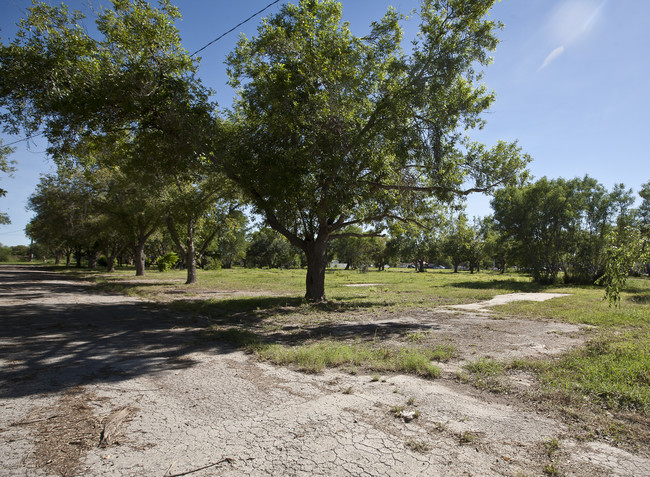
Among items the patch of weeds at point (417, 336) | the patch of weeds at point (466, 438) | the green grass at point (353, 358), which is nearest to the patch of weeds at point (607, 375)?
the green grass at point (353, 358)

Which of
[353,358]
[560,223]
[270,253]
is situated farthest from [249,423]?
[270,253]

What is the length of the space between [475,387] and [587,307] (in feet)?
35.4

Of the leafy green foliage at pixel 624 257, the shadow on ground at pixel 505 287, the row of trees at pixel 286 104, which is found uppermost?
the row of trees at pixel 286 104

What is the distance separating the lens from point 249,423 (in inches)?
132

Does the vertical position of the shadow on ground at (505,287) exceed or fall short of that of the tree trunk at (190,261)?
it falls short

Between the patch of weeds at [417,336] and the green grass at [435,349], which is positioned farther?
the patch of weeds at [417,336]

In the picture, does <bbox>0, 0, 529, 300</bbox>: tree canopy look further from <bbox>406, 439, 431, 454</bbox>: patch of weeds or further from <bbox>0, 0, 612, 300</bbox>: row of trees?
<bbox>406, 439, 431, 454</bbox>: patch of weeds

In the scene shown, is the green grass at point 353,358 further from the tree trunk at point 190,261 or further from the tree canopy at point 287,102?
the tree trunk at point 190,261

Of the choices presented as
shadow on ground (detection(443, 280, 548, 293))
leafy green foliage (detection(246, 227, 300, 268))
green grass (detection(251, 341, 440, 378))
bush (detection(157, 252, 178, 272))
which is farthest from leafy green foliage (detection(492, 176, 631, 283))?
leafy green foliage (detection(246, 227, 300, 268))

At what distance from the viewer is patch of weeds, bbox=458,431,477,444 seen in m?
3.03

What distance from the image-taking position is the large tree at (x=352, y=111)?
10.7 meters

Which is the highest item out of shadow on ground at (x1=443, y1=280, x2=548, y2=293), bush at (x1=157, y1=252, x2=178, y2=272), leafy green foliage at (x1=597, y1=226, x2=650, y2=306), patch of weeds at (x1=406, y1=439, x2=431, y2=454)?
leafy green foliage at (x1=597, y1=226, x2=650, y2=306)

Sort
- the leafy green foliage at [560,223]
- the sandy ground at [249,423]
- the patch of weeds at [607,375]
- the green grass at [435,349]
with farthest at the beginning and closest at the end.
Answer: the leafy green foliage at [560,223] → the green grass at [435,349] → the patch of weeds at [607,375] → the sandy ground at [249,423]

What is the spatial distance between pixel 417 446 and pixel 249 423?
5.10 ft
